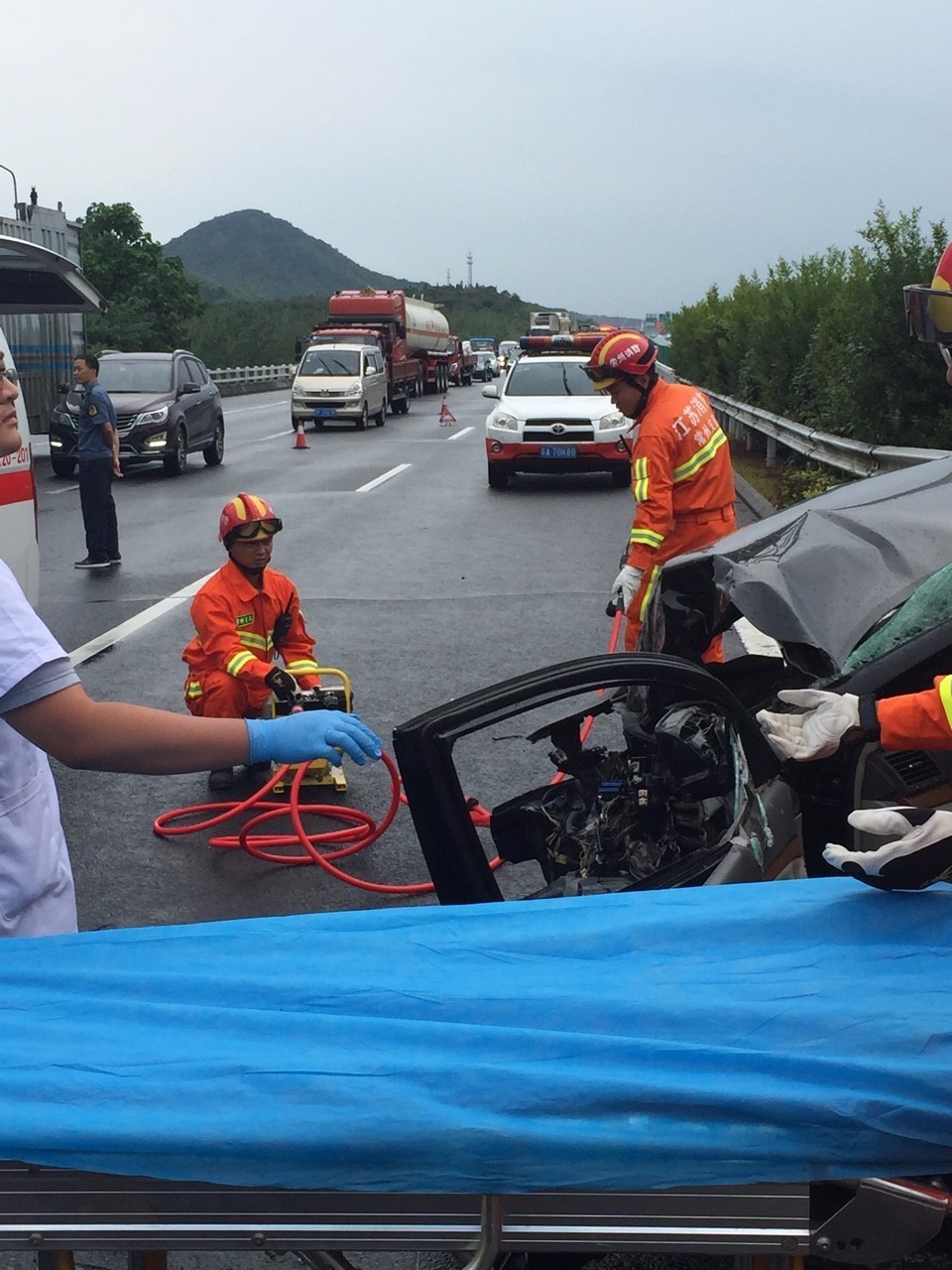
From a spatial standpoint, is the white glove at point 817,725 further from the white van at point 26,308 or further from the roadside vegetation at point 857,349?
the roadside vegetation at point 857,349

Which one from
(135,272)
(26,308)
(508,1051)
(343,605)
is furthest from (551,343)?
(135,272)

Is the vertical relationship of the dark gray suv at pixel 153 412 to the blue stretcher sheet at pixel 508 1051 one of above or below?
below

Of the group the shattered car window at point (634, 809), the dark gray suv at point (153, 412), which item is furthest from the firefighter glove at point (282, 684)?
the dark gray suv at point (153, 412)

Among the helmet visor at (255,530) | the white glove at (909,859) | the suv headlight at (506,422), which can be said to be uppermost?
the white glove at (909,859)

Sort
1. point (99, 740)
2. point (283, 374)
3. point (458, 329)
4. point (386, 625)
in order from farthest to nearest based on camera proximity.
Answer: point (458, 329) → point (283, 374) → point (386, 625) → point (99, 740)

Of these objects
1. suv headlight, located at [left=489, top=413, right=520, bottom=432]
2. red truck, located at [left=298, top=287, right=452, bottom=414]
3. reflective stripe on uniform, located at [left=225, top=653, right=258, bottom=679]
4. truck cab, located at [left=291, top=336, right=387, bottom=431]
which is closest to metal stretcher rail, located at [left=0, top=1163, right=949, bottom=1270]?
reflective stripe on uniform, located at [left=225, top=653, right=258, bottom=679]

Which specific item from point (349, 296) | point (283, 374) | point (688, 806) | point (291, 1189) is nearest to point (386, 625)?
point (688, 806)

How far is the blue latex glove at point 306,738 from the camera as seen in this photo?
2.60 metres

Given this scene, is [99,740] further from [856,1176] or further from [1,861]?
[856,1176]

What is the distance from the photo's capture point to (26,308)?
11789 millimetres

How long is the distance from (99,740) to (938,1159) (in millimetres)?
1489

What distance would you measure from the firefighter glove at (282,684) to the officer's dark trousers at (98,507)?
7.27 meters

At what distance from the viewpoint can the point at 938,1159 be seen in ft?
6.38

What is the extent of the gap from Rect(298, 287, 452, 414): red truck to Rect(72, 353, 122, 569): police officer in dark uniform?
23.1 meters
